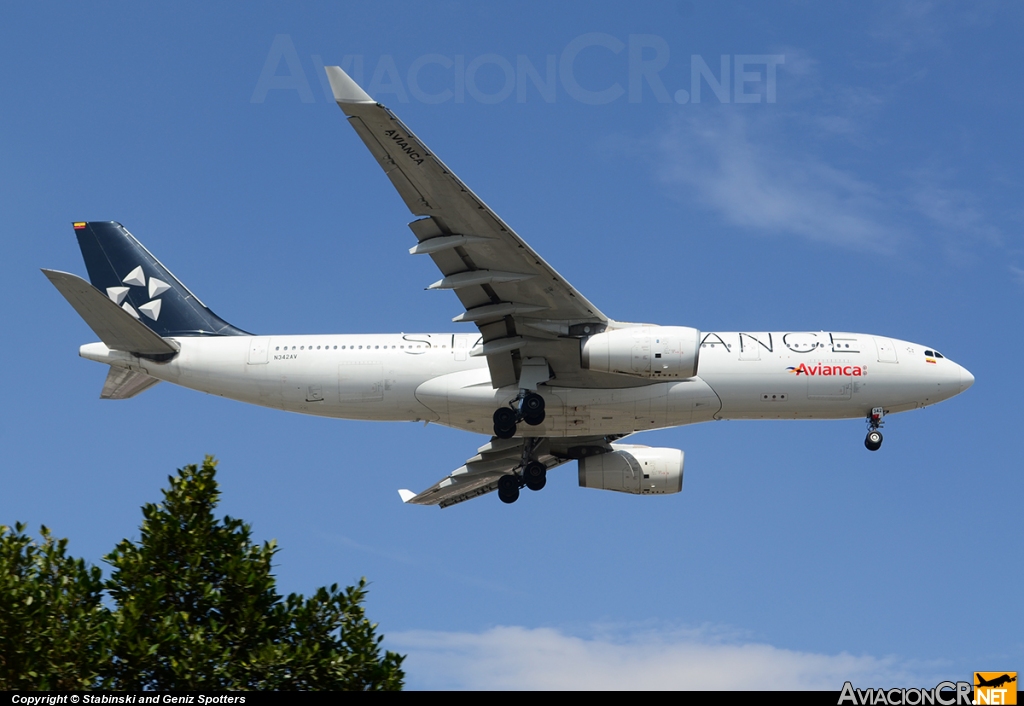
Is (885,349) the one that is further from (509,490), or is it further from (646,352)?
(509,490)

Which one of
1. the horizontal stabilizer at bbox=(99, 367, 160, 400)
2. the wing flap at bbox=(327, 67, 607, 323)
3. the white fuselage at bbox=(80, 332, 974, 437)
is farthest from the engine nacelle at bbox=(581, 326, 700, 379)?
the horizontal stabilizer at bbox=(99, 367, 160, 400)

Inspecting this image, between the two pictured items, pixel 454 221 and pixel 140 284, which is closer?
pixel 454 221

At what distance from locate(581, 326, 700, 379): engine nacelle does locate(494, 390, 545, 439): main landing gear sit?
2475mm

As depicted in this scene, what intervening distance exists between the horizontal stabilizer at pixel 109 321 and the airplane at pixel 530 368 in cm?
5

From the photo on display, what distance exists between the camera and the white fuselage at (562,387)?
37.1m

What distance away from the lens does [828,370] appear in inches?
1465

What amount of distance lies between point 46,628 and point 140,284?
22078 millimetres

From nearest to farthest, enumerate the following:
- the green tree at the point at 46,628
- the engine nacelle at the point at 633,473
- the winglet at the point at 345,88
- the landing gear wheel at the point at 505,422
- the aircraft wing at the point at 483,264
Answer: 1. the green tree at the point at 46,628
2. the winglet at the point at 345,88
3. the aircraft wing at the point at 483,264
4. the landing gear wheel at the point at 505,422
5. the engine nacelle at the point at 633,473

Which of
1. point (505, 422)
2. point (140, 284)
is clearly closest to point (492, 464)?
point (505, 422)

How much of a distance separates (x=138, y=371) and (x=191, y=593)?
55.2 feet

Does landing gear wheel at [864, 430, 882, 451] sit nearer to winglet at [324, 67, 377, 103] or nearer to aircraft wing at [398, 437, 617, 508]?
aircraft wing at [398, 437, 617, 508]

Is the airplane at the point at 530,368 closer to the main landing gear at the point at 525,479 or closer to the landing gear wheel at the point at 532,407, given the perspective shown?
the landing gear wheel at the point at 532,407

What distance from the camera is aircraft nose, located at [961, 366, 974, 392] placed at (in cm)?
3831
